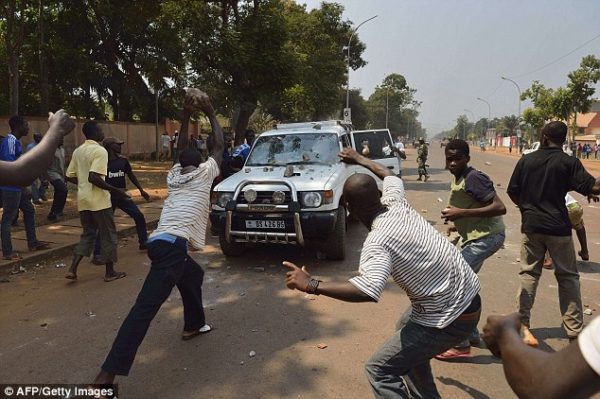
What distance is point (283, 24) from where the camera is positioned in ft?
47.9

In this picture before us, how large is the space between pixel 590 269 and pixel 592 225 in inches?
138

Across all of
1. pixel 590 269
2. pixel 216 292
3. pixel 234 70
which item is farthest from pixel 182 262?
pixel 234 70

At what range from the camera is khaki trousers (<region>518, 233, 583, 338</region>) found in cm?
366

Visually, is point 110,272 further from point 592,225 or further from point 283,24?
point 283,24

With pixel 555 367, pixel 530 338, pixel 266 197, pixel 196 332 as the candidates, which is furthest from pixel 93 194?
pixel 555 367

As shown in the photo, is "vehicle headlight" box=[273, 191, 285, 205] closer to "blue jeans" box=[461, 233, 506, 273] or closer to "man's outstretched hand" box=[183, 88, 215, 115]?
"man's outstretched hand" box=[183, 88, 215, 115]

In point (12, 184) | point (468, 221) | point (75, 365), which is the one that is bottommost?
point (75, 365)

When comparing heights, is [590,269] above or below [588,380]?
below

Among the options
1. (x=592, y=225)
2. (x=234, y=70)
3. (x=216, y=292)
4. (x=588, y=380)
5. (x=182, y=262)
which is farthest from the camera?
(x=234, y=70)

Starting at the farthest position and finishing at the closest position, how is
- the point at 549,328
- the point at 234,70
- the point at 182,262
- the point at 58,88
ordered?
1. the point at 58,88
2. the point at 234,70
3. the point at 549,328
4. the point at 182,262

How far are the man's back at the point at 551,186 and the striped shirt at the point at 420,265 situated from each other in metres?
1.78

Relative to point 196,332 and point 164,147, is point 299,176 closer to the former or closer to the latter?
point 196,332

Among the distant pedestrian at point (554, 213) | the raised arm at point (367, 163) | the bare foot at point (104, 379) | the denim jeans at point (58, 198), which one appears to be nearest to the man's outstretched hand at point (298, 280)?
the raised arm at point (367, 163)

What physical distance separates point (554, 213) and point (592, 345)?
291 centimetres
